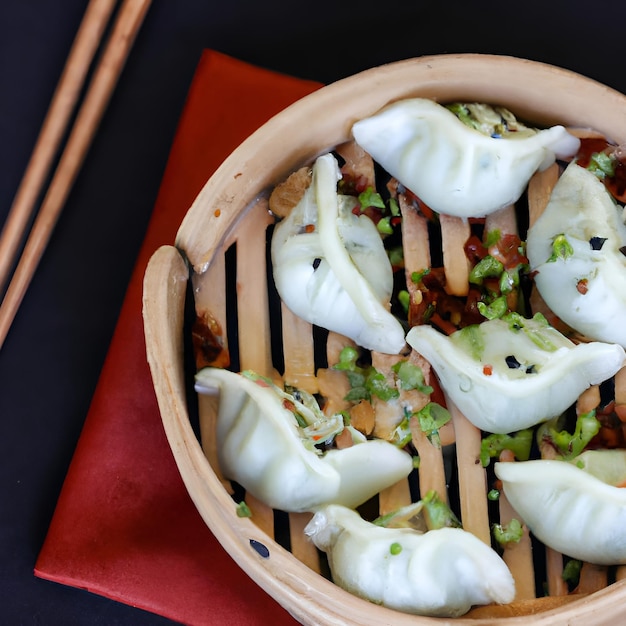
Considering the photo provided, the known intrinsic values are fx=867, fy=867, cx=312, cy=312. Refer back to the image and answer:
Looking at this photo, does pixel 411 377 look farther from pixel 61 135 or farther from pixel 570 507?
pixel 61 135

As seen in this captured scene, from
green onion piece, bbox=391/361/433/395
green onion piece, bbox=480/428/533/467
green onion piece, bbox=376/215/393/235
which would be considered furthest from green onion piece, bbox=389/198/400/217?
green onion piece, bbox=480/428/533/467

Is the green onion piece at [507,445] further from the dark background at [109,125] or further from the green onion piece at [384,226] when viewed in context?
the dark background at [109,125]

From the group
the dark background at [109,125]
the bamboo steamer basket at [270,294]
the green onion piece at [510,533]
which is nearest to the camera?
the bamboo steamer basket at [270,294]

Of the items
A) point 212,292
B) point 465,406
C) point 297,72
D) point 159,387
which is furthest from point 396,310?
point 297,72

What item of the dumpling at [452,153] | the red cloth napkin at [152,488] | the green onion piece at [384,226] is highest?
the dumpling at [452,153]

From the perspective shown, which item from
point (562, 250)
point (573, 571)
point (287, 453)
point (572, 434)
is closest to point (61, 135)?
point (287, 453)

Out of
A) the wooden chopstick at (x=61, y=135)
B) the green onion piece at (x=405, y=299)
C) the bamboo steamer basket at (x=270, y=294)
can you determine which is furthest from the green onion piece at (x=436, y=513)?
the wooden chopstick at (x=61, y=135)

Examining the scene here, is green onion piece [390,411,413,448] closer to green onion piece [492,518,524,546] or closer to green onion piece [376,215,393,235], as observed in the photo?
green onion piece [492,518,524,546]
